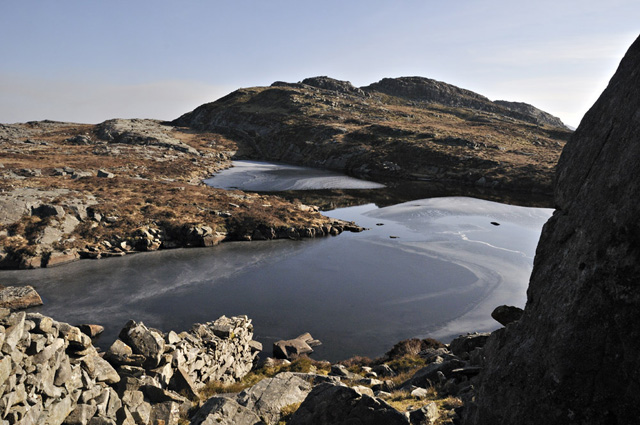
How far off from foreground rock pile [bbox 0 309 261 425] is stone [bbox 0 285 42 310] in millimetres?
15873

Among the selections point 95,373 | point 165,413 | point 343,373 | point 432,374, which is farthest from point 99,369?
point 432,374

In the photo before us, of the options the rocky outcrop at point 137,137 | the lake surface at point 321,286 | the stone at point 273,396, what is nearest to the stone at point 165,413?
the stone at point 273,396

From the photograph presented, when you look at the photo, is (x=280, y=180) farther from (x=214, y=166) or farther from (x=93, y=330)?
(x=93, y=330)

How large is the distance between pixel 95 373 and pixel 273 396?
21.5 feet

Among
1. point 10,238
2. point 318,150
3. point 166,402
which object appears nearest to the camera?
point 166,402

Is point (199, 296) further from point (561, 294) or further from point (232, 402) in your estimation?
A: point (561, 294)

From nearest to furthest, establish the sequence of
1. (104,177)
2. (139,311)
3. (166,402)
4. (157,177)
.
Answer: (166,402)
(139,311)
(104,177)
(157,177)

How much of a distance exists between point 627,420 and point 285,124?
157m

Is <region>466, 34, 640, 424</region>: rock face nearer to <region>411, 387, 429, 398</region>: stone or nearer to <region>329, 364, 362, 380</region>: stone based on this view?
<region>411, 387, 429, 398</region>: stone

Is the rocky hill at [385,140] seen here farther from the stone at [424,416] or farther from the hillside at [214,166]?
the stone at [424,416]

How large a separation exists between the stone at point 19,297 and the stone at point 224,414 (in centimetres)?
2201

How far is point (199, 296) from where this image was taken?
102 feet

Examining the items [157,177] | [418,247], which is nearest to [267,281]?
[418,247]

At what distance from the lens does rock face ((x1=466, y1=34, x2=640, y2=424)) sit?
6.80 meters
